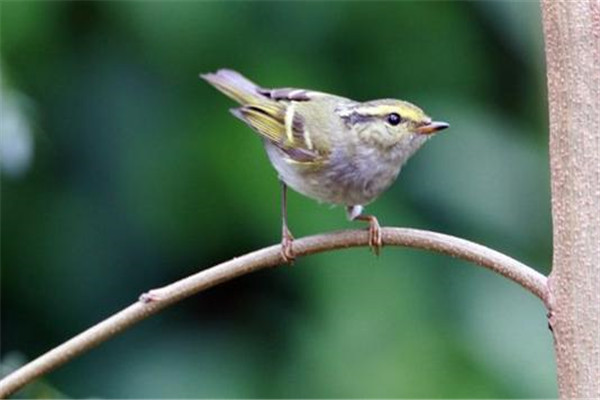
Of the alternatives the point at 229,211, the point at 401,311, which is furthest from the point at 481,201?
the point at 229,211

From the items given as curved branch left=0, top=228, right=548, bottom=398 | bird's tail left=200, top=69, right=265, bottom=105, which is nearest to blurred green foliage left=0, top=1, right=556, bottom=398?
bird's tail left=200, top=69, right=265, bottom=105

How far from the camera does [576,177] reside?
38.4 inches

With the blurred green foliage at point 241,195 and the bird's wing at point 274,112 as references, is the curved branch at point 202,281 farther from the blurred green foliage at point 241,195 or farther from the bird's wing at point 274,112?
the blurred green foliage at point 241,195

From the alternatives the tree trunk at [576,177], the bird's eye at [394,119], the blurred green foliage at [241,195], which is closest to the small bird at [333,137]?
the bird's eye at [394,119]

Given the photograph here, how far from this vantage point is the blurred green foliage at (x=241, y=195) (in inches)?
102

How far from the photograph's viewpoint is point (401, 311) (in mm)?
2527

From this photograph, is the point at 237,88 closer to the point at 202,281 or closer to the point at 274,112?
the point at 274,112

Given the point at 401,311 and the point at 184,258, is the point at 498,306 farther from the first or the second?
the point at 184,258

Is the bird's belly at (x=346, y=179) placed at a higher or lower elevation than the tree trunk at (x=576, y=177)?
higher

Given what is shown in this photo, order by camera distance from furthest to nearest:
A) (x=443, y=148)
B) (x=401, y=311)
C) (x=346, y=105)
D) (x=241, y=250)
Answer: (x=443, y=148) < (x=241, y=250) < (x=401, y=311) < (x=346, y=105)

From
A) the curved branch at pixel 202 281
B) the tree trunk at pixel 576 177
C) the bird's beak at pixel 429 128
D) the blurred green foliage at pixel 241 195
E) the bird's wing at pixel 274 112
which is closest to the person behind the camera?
the tree trunk at pixel 576 177

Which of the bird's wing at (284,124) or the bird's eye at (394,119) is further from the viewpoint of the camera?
the bird's wing at (284,124)

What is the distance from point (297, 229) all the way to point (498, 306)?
0.51 m

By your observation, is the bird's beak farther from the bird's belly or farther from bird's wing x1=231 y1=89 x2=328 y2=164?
bird's wing x1=231 y1=89 x2=328 y2=164
